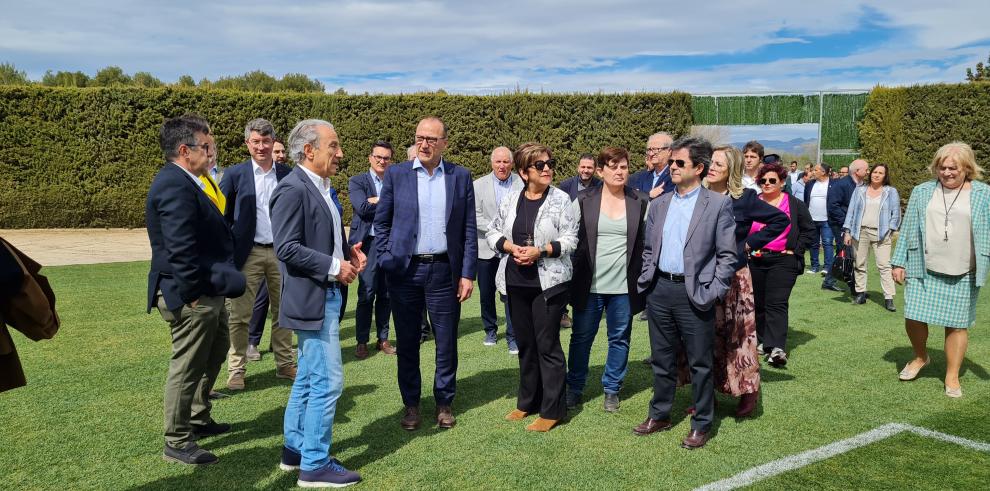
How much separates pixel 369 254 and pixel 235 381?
1854mm

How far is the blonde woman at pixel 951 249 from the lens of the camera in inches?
209

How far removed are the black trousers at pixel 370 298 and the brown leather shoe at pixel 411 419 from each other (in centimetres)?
206

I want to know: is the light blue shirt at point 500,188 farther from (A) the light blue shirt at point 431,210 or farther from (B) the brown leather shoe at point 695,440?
(B) the brown leather shoe at point 695,440

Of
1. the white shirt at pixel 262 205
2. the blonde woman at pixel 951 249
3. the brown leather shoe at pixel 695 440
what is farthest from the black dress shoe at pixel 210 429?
the blonde woman at pixel 951 249

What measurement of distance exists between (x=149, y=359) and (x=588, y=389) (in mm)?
4155

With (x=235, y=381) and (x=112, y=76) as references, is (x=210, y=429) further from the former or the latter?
(x=112, y=76)

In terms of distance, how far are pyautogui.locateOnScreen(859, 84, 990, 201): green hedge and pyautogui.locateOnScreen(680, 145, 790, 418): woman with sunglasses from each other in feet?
49.2

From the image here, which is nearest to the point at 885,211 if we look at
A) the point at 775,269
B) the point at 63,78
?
the point at 775,269

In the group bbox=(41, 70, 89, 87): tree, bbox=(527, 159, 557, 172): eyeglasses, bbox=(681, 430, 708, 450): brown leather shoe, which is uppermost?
bbox=(41, 70, 89, 87): tree

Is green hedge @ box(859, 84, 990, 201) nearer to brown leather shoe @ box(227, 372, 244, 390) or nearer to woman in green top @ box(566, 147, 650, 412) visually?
woman in green top @ box(566, 147, 650, 412)

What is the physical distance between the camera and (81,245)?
15203mm

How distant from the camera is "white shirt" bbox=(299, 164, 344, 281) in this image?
3.64 m

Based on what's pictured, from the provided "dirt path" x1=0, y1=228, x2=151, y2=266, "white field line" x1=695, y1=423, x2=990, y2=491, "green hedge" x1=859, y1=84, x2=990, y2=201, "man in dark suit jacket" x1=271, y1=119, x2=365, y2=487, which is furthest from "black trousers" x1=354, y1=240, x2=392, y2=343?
"green hedge" x1=859, y1=84, x2=990, y2=201

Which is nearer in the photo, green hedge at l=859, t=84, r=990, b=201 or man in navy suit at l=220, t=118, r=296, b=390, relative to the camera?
man in navy suit at l=220, t=118, r=296, b=390
